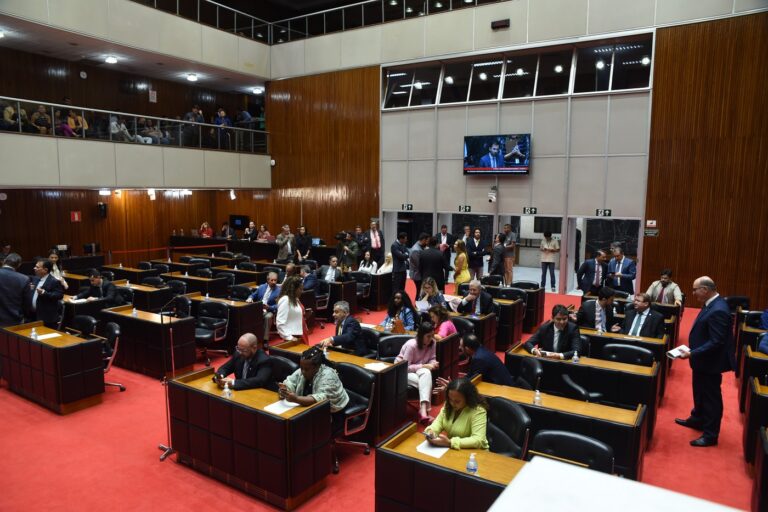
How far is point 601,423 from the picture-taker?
4.46 metres

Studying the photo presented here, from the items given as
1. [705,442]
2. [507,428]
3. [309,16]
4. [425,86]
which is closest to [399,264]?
[705,442]

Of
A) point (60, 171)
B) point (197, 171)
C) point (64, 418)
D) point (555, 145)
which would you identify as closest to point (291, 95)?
point (197, 171)

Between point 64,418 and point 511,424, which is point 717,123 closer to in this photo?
point 511,424

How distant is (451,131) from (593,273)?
6968mm

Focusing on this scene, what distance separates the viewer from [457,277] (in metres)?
10.6

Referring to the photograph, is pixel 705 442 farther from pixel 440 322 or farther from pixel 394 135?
pixel 394 135

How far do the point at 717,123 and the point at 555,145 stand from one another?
12.0ft

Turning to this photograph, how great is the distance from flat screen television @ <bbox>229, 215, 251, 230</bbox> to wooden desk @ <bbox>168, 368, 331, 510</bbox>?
52.2 feet

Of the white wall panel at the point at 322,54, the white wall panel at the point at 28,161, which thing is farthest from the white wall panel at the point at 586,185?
the white wall panel at the point at 28,161

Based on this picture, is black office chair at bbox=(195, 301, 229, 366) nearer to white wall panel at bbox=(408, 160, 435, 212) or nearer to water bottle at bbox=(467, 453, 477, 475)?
water bottle at bbox=(467, 453, 477, 475)

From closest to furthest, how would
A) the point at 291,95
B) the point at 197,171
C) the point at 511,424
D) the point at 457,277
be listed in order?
1. the point at 511,424
2. the point at 457,277
3. the point at 197,171
4. the point at 291,95

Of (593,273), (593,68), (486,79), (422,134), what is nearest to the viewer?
(593,273)

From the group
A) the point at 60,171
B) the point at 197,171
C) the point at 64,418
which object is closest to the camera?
the point at 64,418

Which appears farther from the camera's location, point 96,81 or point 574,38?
point 96,81
